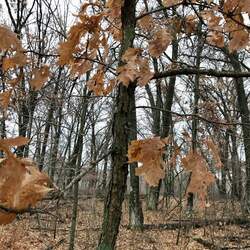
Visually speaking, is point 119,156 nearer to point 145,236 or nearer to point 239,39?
point 239,39

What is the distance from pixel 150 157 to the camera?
2.42 m

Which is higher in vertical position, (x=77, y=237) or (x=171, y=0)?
(x=171, y=0)

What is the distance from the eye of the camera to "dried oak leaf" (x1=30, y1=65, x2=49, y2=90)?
286 cm

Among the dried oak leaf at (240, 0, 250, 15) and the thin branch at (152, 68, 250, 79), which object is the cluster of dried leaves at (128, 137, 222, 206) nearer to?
the thin branch at (152, 68, 250, 79)

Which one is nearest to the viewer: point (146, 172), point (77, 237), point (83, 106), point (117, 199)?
point (146, 172)

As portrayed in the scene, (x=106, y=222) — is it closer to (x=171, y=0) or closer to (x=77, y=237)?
(x=171, y=0)

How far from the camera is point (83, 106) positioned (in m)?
8.07

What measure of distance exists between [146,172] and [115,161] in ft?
1.45

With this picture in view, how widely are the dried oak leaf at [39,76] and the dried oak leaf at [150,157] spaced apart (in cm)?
78

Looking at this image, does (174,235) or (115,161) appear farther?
(174,235)

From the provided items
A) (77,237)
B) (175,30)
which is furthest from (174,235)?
(175,30)

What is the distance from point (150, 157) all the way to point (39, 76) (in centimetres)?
95

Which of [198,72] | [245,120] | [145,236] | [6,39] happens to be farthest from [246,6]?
[245,120]

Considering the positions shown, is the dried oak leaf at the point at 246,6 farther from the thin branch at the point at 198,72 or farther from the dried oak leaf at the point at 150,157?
the dried oak leaf at the point at 150,157
